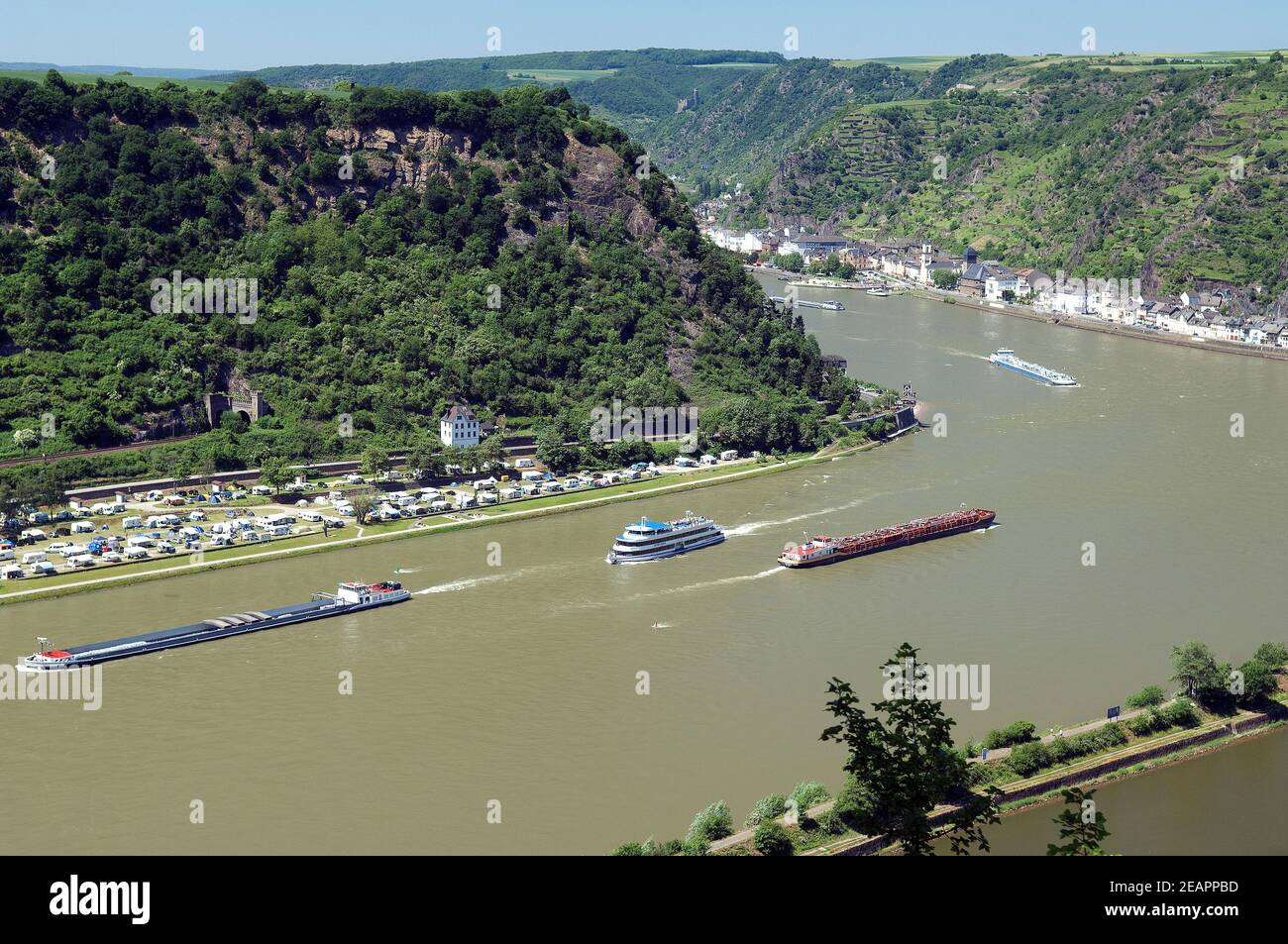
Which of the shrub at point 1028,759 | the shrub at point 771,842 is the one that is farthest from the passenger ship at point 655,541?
the shrub at point 771,842

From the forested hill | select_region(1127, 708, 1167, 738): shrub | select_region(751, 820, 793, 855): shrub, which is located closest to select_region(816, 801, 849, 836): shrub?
select_region(751, 820, 793, 855): shrub

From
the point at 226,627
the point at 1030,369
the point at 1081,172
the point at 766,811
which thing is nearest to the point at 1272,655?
the point at 766,811

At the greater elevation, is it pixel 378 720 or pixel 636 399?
pixel 636 399

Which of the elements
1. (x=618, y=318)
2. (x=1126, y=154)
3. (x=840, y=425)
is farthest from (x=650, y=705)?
(x=1126, y=154)

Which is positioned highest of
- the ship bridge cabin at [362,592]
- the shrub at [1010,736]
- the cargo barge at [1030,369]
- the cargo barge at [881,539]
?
the cargo barge at [1030,369]

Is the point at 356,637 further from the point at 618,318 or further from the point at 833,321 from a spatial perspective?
the point at 833,321

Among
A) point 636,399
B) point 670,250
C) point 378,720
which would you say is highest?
point 670,250

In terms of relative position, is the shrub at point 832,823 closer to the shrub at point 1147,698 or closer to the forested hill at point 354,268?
the shrub at point 1147,698
